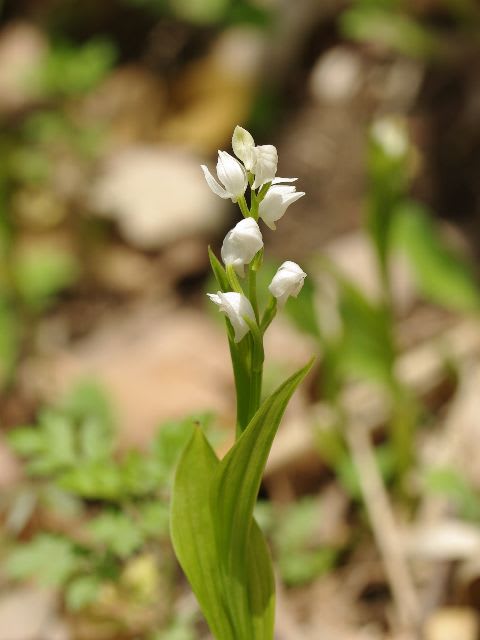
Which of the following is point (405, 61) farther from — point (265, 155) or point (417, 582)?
point (265, 155)

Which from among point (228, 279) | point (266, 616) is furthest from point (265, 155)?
point (266, 616)

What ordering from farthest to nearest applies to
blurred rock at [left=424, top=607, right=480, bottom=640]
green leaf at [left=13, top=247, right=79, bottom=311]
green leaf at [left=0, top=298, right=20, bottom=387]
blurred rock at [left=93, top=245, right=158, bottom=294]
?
1. blurred rock at [left=93, top=245, right=158, bottom=294]
2. green leaf at [left=13, top=247, right=79, bottom=311]
3. green leaf at [left=0, top=298, right=20, bottom=387]
4. blurred rock at [left=424, top=607, right=480, bottom=640]

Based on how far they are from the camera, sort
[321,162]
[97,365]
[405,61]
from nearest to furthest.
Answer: [97,365]
[321,162]
[405,61]

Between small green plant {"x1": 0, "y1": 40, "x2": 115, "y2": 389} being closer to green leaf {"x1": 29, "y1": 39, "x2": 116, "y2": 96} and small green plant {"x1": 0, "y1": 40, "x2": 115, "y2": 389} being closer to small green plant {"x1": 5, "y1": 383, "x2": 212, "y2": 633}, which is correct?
green leaf {"x1": 29, "y1": 39, "x2": 116, "y2": 96}

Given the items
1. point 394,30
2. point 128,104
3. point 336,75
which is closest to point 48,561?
point 394,30

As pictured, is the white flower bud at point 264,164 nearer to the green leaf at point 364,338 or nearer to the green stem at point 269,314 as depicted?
the green stem at point 269,314

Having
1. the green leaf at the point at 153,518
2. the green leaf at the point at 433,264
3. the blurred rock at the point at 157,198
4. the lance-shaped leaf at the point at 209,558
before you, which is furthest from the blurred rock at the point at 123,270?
the lance-shaped leaf at the point at 209,558

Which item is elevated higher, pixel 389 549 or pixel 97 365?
pixel 97 365

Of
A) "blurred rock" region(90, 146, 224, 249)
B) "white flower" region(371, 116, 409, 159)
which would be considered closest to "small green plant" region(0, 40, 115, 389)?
"blurred rock" region(90, 146, 224, 249)
